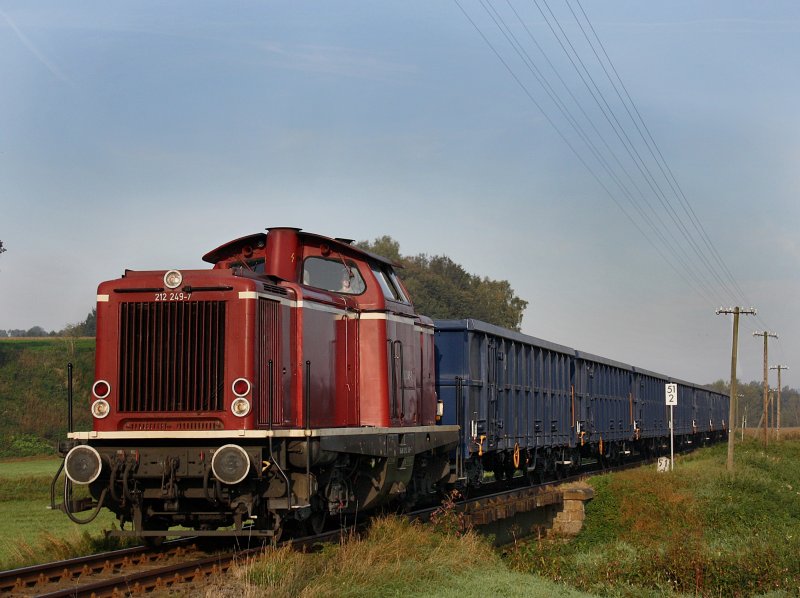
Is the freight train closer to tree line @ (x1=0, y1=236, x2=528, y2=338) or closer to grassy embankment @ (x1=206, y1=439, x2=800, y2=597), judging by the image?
grassy embankment @ (x1=206, y1=439, x2=800, y2=597)

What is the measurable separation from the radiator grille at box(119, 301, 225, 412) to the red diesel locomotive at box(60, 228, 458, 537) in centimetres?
1

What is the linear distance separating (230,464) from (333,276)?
3507 mm

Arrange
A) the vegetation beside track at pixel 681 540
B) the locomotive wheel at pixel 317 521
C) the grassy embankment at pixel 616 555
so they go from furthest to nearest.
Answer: the vegetation beside track at pixel 681 540
the locomotive wheel at pixel 317 521
the grassy embankment at pixel 616 555

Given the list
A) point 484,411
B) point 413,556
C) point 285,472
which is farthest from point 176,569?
point 484,411

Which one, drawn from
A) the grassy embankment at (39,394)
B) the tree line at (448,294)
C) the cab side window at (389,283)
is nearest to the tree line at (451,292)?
the tree line at (448,294)

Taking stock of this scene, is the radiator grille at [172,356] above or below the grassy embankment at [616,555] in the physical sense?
above

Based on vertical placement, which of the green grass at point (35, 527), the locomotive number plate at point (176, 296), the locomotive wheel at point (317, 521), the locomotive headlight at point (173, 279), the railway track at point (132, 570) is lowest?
the green grass at point (35, 527)

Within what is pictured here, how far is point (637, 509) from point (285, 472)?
503 inches

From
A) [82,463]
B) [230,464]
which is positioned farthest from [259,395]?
[82,463]

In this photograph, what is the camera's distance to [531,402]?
21.6 m

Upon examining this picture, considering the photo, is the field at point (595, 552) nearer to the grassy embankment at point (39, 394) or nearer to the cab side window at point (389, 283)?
the cab side window at point (389, 283)

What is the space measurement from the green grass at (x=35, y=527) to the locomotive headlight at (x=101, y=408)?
150cm

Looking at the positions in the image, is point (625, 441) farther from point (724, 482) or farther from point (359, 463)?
point (359, 463)

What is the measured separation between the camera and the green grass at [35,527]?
1182 cm
